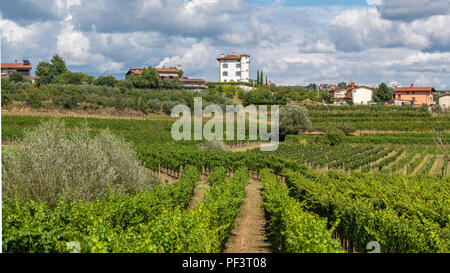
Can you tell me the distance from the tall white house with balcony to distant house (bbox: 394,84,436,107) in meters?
47.6

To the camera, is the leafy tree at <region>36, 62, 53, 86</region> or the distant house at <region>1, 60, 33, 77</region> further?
the distant house at <region>1, 60, 33, 77</region>

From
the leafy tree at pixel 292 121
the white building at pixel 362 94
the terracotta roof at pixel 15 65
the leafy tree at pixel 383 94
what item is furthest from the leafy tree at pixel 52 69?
the leafy tree at pixel 383 94

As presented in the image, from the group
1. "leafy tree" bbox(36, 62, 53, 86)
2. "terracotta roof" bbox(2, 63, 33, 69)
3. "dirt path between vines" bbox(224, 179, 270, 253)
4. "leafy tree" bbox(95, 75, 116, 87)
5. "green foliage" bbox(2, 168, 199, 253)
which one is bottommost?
"dirt path between vines" bbox(224, 179, 270, 253)

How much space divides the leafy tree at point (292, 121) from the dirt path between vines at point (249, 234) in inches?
1646

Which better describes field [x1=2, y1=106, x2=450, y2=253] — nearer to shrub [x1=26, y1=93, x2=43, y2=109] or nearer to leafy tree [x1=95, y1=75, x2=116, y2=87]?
shrub [x1=26, y1=93, x2=43, y2=109]

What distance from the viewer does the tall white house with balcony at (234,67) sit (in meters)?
125

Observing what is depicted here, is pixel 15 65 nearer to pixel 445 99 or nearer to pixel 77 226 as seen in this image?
pixel 77 226

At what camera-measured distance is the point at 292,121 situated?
63750 mm

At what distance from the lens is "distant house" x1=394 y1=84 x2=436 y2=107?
101 m

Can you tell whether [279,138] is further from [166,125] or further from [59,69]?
[59,69]

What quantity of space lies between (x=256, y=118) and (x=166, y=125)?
21.8m

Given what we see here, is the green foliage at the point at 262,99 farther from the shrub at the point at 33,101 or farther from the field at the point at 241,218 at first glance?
the field at the point at 241,218

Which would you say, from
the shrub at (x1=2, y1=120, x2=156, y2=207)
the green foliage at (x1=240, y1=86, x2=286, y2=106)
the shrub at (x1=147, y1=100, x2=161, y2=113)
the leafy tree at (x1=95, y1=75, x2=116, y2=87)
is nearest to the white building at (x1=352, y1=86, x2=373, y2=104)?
the green foliage at (x1=240, y1=86, x2=286, y2=106)

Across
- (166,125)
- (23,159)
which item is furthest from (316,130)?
(23,159)
